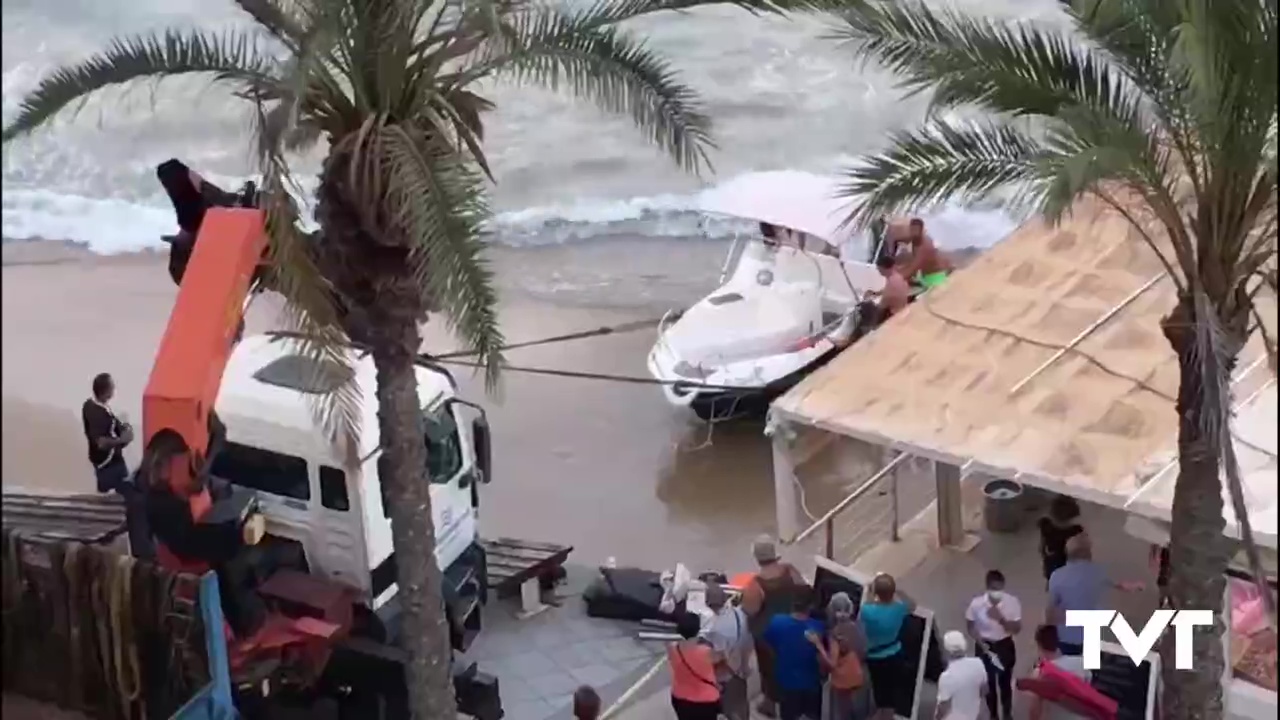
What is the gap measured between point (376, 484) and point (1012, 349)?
4.72m

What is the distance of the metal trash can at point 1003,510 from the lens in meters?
12.8

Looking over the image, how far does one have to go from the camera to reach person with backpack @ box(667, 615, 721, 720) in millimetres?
9734

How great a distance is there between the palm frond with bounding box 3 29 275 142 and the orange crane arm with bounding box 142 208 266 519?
78cm

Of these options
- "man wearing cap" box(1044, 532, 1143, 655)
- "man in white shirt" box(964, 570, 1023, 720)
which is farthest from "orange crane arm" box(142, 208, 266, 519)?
"man wearing cap" box(1044, 532, 1143, 655)

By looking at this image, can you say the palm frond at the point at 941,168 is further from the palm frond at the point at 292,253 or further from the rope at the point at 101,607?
the rope at the point at 101,607

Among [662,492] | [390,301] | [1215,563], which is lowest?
[662,492]

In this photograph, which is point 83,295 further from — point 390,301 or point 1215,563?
point 1215,563

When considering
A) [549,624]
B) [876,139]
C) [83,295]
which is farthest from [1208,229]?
[876,139]

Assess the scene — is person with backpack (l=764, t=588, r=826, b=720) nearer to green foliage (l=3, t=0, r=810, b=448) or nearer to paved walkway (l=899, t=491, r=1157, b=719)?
paved walkway (l=899, t=491, r=1157, b=719)

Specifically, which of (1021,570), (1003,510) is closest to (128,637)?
(1021,570)

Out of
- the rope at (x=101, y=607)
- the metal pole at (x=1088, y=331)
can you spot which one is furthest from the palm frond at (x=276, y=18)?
the metal pole at (x=1088, y=331)

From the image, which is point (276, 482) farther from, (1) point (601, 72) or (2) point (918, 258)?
(2) point (918, 258)

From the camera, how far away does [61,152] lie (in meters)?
31.4
